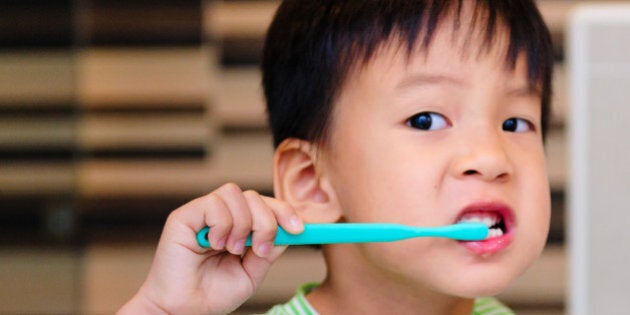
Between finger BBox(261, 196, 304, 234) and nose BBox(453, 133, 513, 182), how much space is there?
14 centimetres

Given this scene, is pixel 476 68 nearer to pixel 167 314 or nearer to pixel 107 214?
pixel 167 314

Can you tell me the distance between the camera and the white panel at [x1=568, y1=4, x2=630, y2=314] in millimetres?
1574

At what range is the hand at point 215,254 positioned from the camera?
83 centimetres

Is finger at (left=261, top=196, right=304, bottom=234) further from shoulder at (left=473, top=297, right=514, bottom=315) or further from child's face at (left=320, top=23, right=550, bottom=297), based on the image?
shoulder at (left=473, top=297, right=514, bottom=315)

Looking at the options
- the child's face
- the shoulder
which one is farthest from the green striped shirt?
the child's face

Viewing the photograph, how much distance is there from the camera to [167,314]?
2.85ft

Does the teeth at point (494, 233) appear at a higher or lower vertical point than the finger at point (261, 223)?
lower

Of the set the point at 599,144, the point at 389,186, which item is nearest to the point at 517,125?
the point at 389,186

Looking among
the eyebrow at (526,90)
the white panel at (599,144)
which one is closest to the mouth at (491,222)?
the eyebrow at (526,90)

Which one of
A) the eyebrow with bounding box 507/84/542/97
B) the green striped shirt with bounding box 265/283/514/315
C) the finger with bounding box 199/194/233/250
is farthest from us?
the green striped shirt with bounding box 265/283/514/315

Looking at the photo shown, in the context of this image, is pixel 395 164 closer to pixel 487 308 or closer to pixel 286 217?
pixel 286 217

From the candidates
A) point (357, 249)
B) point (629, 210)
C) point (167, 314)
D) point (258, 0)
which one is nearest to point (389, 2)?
point (357, 249)

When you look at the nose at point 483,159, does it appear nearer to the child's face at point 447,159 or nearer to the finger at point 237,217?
the child's face at point 447,159

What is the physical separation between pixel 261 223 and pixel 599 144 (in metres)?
0.90
